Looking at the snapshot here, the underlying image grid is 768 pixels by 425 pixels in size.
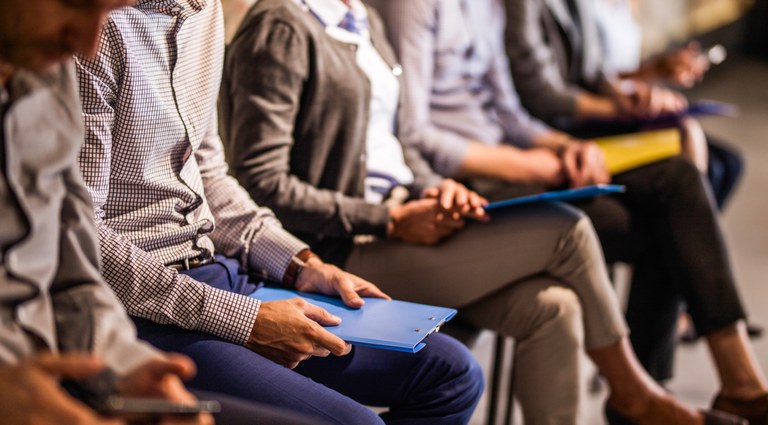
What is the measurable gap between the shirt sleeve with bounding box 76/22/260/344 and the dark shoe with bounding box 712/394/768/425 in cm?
120

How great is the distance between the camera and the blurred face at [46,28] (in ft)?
2.73

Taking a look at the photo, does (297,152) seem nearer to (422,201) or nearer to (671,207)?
(422,201)

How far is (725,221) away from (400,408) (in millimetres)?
3056

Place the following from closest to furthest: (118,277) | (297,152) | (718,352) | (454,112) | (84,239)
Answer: (84,239), (118,277), (297,152), (718,352), (454,112)

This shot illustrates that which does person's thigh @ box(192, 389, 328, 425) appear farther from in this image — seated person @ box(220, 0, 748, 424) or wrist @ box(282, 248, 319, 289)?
seated person @ box(220, 0, 748, 424)

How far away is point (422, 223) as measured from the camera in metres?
1.65

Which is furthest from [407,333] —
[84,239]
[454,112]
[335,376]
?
[454,112]

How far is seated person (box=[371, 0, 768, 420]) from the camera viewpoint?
1.94 m

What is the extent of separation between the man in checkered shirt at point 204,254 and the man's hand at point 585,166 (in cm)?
85

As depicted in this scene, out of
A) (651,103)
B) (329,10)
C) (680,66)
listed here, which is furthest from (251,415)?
(680,66)

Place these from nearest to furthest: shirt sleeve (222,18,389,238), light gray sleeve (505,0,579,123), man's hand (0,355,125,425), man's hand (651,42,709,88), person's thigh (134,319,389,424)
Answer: man's hand (0,355,125,425) < person's thigh (134,319,389,424) < shirt sleeve (222,18,389,238) < light gray sleeve (505,0,579,123) < man's hand (651,42,709,88)

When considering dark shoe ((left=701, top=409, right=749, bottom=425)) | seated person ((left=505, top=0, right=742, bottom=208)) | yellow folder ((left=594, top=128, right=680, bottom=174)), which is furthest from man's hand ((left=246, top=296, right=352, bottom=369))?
seated person ((left=505, top=0, right=742, bottom=208))

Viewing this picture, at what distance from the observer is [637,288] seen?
84.5 inches

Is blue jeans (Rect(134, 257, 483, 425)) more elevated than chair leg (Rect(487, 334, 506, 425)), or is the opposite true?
blue jeans (Rect(134, 257, 483, 425))
